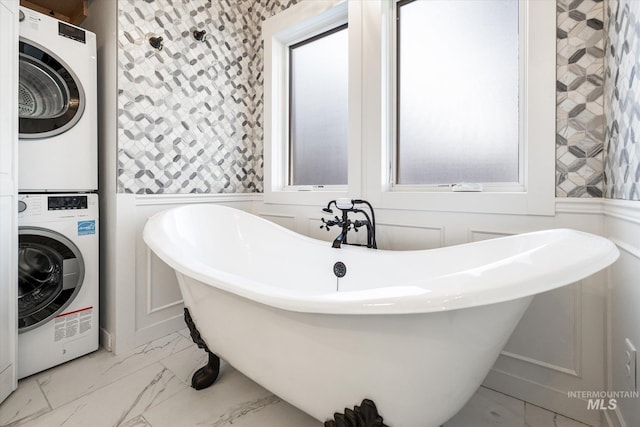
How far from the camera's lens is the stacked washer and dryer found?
146cm

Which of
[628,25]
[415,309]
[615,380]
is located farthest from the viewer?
[615,380]

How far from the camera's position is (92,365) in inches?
62.9

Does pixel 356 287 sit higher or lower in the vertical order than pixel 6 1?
lower

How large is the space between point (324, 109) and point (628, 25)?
1.62 metres

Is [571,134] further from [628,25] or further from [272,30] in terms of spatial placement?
[272,30]

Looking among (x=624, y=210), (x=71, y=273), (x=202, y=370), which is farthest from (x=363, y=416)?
(x=71, y=273)

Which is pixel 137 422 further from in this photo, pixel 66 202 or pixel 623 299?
pixel 623 299

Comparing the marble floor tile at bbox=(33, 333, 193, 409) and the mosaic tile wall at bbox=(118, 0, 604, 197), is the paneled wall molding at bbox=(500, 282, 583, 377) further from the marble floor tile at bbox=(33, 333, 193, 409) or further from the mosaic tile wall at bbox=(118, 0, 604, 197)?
the marble floor tile at bbox=(33, 333, 193, 409)

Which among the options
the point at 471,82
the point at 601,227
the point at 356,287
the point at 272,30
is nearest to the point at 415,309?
the point at 356,287

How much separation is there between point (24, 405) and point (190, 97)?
186 cm

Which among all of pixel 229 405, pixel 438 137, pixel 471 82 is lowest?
pixel 229 405

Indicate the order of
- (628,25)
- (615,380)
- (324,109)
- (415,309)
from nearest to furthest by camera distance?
(415,309), (628,25), (615,380), (324,109)

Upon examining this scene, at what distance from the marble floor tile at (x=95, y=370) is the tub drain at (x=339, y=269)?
1.07 m

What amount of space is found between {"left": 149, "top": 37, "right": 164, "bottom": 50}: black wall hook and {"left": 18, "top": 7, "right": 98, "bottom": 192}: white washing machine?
30 cm
